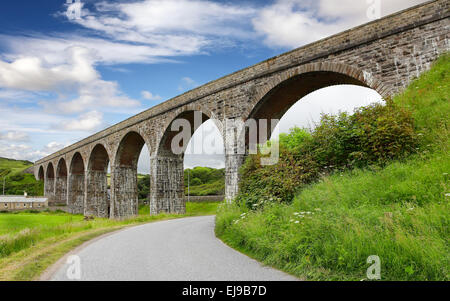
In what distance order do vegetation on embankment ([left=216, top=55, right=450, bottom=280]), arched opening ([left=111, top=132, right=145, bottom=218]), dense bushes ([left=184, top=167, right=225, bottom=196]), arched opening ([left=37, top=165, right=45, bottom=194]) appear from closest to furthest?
vegetation on embankment ([left=216, top=55, right=450, bottom=280]) < arched opening ([left=111, top=132, right=145, bottom=218]) < arched opening ([left=37, top=165, right=45, bottom=194]) < dense bushes ([left=184, top=167, right=225, bottom=196])

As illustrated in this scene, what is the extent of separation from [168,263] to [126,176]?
22462mm

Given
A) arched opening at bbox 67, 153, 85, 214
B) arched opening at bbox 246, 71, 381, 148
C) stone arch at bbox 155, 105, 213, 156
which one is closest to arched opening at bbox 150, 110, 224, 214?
stone arch at bbox 155, 105, 213, 156

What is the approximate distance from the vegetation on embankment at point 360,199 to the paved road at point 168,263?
1.41 feet

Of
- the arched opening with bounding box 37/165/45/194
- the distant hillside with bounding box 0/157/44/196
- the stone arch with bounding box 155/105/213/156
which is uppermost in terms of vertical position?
the stone arch with bounding box 155/105/213/156

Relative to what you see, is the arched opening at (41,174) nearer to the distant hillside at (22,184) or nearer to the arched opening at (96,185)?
the distant hillside at (22,184)

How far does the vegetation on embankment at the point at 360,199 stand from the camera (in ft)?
13.4

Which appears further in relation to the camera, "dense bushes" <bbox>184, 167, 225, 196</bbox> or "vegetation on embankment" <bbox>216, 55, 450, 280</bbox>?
"dense bushes" <bbox>184, 167, 225, 196</bbox>

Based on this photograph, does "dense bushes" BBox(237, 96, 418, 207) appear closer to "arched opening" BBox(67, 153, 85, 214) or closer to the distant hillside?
"arched opening" BBox(67, 153, 85, 214)

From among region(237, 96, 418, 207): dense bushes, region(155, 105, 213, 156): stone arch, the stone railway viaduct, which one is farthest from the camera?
region(155, 105, 213, 156): stone arch

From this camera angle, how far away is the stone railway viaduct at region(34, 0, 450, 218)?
961 centimetres

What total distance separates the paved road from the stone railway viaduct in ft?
23.4

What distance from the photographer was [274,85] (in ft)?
43.2

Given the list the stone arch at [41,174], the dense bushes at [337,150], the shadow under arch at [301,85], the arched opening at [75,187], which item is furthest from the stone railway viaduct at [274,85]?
the stone arch at [41,174]
